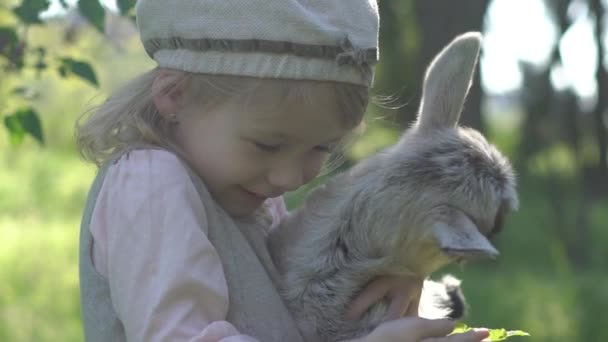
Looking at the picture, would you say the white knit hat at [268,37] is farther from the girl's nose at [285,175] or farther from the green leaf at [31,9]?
the green leaf at [31,9]

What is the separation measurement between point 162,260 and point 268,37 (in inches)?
18.5

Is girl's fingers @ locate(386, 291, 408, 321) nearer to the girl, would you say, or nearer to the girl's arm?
the girl

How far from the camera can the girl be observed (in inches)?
68.9

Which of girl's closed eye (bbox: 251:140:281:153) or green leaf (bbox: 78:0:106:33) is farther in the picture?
green leaf (bbox: 78:0:106:33)

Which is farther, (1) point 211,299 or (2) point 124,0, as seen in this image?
(2) point 124,0

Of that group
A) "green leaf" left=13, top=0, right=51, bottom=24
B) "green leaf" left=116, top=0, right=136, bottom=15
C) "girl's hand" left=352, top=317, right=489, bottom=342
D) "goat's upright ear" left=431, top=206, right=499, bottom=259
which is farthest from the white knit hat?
"green leaf" left=13, top=0, right=51, bottom=24

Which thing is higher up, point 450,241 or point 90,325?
point 450,241

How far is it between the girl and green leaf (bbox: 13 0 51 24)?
30.1 inches

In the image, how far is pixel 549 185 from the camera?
797cm

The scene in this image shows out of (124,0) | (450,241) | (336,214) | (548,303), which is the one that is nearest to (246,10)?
(336,214)

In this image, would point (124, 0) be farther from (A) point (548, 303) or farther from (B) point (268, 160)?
(A) point (548, 303)

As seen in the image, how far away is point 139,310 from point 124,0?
3.78ft

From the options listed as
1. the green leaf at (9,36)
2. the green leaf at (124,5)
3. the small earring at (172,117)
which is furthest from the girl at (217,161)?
the green leaf at (9,36)

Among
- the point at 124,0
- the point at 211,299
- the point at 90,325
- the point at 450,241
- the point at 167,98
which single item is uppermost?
the point at 124,0
